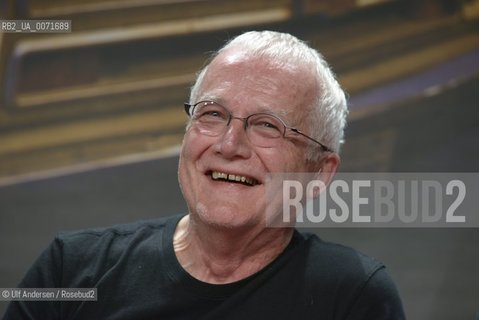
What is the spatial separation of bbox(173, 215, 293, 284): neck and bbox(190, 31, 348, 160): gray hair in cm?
18

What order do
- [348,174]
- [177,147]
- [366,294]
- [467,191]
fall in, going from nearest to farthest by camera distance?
[366,294] → [467,191] → [348,174] → [177,147]

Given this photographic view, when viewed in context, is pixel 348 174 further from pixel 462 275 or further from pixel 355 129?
pixel 462 275

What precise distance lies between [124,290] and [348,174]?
0.75m

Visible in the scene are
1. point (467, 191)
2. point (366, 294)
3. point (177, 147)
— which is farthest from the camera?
point (177, 147)

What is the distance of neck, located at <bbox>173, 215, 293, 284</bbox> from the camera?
136cm

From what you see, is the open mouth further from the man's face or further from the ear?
the ear

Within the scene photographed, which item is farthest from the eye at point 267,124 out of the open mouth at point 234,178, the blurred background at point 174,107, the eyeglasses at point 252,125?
the blurred background at point 174,107

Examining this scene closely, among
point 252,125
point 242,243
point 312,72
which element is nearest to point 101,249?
point 242,243

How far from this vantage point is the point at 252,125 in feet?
4.39

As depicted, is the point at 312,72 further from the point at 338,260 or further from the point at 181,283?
the point at 181,283

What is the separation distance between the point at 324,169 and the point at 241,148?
0.72 feet

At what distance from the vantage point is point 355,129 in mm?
1996

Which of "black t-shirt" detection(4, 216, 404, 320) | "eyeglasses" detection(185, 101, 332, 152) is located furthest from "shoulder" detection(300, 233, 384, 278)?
"eyeglasses" detection(185, 101, 332, 152)

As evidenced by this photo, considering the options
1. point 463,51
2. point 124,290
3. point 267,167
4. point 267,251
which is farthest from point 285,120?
point 463,51
